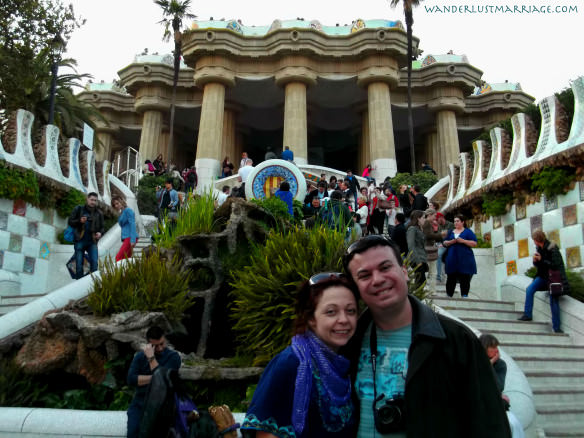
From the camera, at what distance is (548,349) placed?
6.64 m

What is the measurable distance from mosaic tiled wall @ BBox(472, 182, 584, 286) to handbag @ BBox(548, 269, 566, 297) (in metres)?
2.18

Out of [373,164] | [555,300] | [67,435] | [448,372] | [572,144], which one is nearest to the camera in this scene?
[448,372]

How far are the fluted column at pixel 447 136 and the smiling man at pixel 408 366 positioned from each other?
29134mm

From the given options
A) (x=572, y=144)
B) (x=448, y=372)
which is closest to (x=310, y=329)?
(x=448, y=372)

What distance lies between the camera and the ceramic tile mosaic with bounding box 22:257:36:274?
10.7 m

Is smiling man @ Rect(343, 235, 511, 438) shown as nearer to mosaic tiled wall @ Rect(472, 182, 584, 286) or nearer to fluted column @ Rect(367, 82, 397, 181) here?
mosaic tiled wall @ Rect(472, 182, 584, 286)

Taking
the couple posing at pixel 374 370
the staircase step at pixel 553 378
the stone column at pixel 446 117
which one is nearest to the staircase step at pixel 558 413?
the staircase step at pixel 553 378

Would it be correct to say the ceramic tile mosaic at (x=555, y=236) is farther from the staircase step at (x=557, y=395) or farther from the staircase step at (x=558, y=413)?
the staircase step at (x=558, y=413)

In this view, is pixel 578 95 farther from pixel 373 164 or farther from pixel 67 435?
pixel 373 164

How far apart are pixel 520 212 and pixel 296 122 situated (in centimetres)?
1707

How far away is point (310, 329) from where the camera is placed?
2.03 metres

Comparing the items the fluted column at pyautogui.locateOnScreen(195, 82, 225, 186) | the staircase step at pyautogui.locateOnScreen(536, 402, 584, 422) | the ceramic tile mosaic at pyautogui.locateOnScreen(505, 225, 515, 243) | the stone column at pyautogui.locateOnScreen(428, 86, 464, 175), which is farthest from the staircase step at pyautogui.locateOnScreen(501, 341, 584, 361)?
the stone column at pyautogui.locateOnScreen(428, 86, 464, 175)

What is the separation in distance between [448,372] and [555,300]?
647 cm

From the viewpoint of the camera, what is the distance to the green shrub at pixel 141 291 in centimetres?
567
